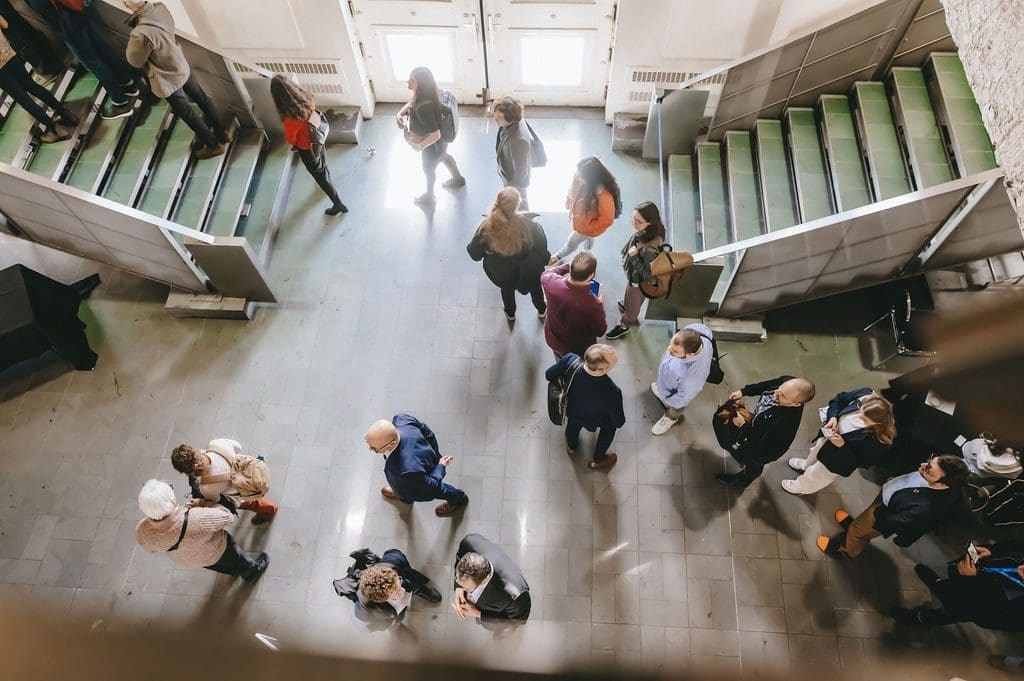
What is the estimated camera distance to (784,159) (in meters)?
5.79

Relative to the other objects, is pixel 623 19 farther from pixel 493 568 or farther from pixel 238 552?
pixel 238 552

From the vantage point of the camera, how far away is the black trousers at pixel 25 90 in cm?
551

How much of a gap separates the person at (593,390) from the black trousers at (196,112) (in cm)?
449

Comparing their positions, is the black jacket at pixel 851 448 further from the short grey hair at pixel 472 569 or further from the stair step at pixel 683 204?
the short grey hair at pixel 472 569

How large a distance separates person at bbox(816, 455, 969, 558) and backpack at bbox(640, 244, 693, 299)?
6.60ft

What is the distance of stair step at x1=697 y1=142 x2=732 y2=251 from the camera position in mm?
5688

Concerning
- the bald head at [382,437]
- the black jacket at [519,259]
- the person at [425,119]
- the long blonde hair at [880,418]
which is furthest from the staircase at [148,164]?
the long blonde hair at [880,418]

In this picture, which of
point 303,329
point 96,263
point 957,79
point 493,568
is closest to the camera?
point 493,568

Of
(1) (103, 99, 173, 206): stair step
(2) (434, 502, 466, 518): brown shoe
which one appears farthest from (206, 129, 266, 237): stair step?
(2) (434, 502, 466, 518): brown shoe

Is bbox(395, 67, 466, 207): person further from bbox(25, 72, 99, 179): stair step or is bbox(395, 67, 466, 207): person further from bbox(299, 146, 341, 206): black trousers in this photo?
bbox(25, 72, 99, 179): stair step

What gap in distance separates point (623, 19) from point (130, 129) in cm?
520

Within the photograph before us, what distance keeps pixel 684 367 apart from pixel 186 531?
3.45 meters

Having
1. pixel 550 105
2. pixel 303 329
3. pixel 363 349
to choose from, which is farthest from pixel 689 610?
pixel 550 105

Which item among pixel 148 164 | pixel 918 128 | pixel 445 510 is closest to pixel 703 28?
pixel 918 128
